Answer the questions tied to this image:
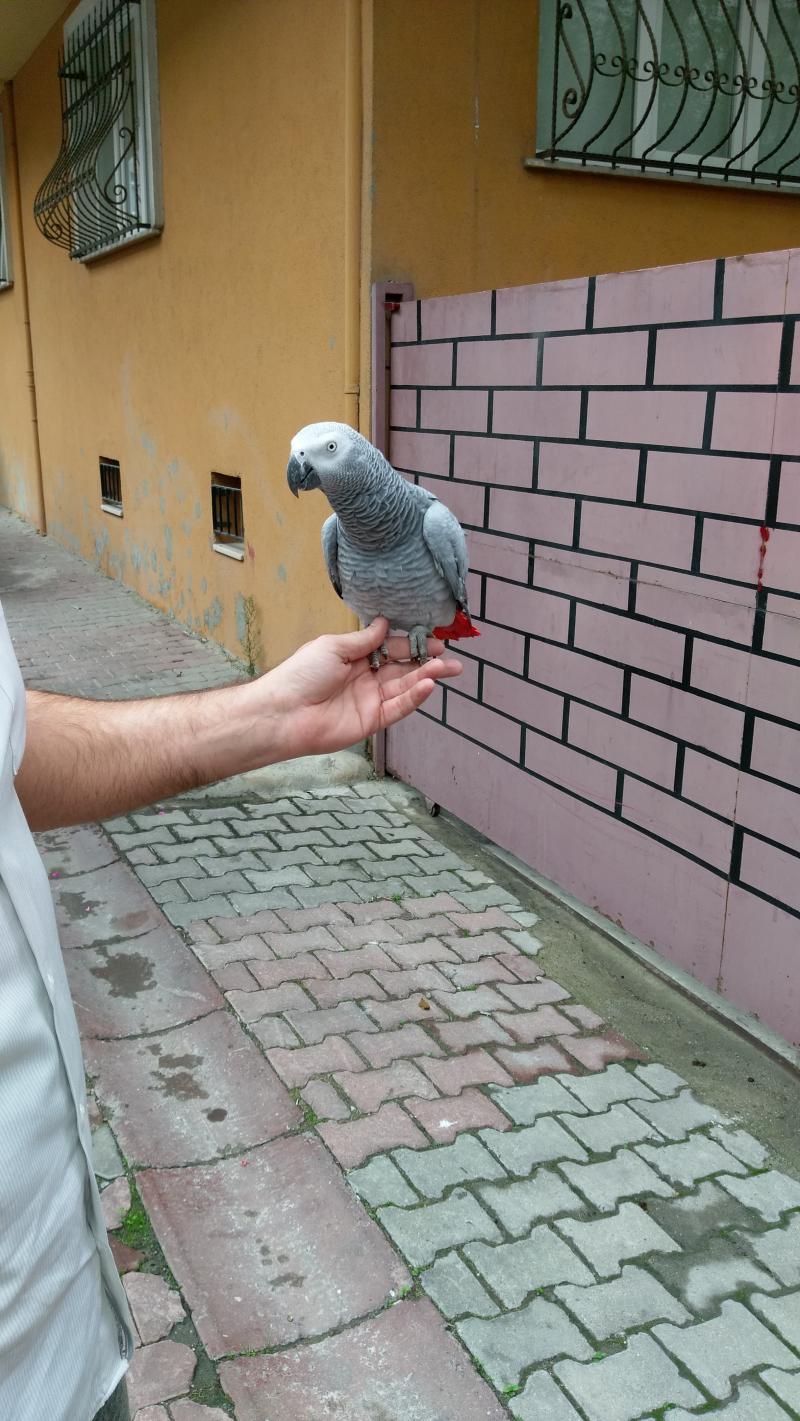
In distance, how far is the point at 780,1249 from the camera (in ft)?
7.48

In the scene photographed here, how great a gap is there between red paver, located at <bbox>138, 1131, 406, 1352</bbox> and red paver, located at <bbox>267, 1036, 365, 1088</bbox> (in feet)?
0.70

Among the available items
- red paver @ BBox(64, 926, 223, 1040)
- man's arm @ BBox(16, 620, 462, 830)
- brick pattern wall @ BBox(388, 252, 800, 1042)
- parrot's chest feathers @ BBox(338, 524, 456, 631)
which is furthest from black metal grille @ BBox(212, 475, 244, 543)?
man's arm @ BBox(16, 620, 462, 830)

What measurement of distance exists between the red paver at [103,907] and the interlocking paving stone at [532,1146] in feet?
4.85

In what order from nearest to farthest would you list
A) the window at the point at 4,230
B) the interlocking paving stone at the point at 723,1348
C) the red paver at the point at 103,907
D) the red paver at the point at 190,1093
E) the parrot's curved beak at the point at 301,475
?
1. the interlocking paving stone at the point at 723,1348
2. the parrot's curved beak at the point at 301,475
3. the red paver at the point at 190,1093
4. the red paver at the point at 103,907
5. the window at the point at 4,230

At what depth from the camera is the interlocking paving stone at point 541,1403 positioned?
189cm

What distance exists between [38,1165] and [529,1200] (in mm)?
1582

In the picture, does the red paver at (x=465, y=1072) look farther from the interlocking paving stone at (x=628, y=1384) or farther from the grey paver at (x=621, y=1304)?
the interlocking paving stone at (x=628, y=1384)

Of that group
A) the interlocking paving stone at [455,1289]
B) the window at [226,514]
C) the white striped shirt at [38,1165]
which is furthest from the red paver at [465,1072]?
the window at [226,514]

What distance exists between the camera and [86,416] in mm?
9086

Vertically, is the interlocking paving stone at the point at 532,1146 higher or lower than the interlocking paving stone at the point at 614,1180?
higher

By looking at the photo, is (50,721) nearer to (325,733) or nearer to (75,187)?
(325,733)

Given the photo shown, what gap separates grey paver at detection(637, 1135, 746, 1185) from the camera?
98.0 inches

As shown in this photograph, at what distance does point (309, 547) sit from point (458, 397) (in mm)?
1407

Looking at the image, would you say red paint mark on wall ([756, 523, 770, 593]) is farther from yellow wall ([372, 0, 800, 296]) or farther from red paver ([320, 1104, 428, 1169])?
yellow wall ([372, 0, 800, 296])
